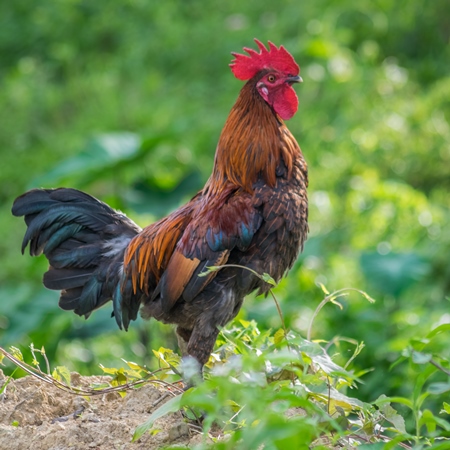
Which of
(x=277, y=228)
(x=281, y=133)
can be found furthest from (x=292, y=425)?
(x=281, y=133)

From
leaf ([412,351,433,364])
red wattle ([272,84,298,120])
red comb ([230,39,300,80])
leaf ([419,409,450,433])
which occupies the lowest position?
leaf ([419,409,450,433])

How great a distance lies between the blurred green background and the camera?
5855 millimetres

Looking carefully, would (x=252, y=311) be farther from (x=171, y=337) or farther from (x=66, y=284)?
(x=66, y=284)

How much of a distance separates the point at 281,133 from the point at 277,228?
0.46m

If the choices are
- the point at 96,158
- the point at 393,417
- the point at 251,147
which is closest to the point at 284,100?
the point at 251,147

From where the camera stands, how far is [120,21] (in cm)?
1116

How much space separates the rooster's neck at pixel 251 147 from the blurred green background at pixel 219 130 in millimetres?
1289

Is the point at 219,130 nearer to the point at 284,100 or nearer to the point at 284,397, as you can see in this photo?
the point at 284,100

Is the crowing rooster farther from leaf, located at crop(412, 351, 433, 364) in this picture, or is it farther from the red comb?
leaf, located at crop(412, 351, 433, 364)

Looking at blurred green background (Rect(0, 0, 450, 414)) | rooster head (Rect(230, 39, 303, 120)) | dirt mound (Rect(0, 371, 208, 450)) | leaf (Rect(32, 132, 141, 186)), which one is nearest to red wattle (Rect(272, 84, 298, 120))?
rooster head (Rect(230, 39, 303, 120))

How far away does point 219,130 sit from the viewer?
9.06 meters

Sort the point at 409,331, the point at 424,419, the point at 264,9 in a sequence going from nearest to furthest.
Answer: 1. the point at 424,419
2. the point at 409,331
3. the point at 264,9

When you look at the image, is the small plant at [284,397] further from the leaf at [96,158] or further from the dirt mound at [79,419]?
the leaf at [96,158]

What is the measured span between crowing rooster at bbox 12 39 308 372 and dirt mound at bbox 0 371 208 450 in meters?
0.34
